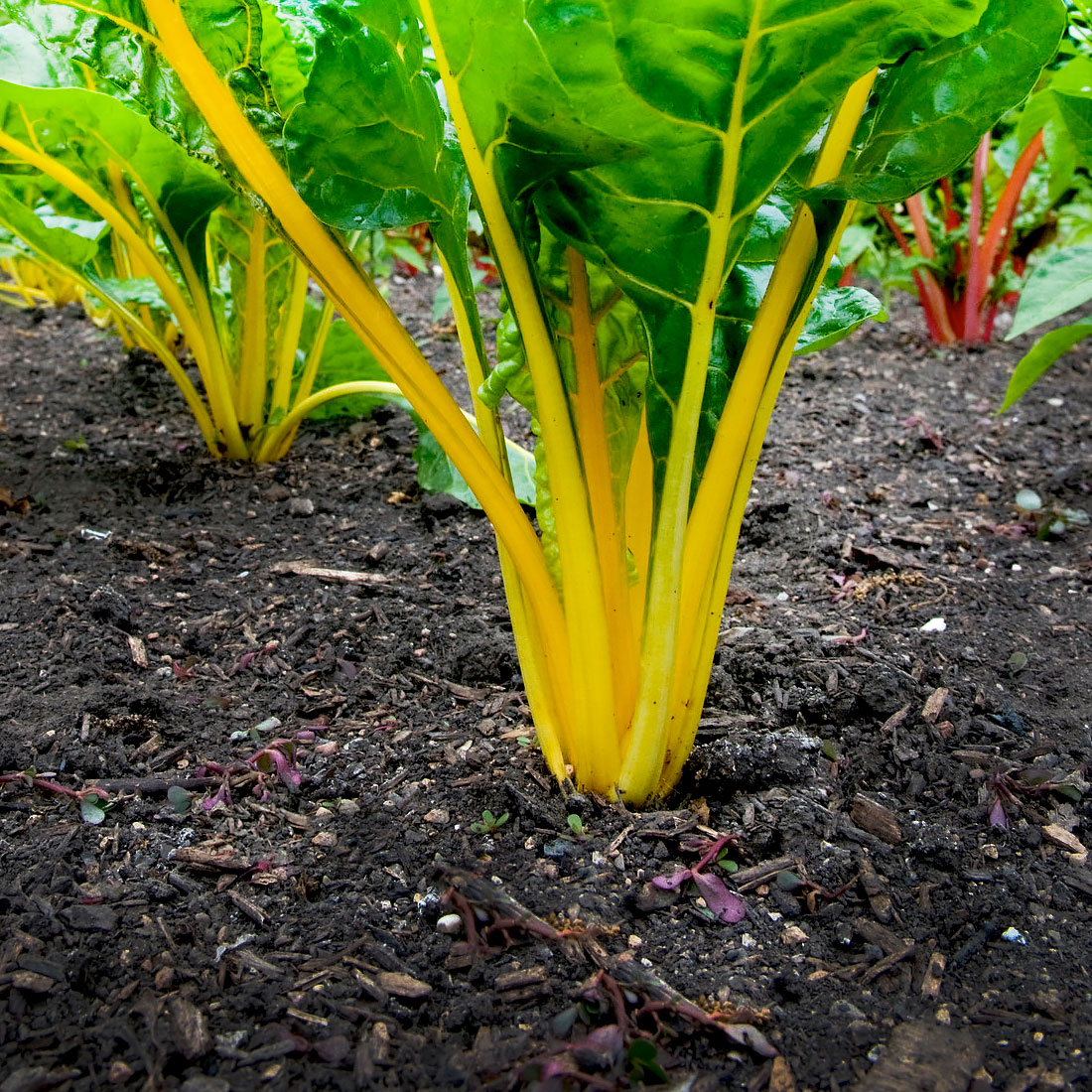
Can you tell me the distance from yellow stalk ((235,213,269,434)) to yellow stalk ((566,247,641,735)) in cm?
125

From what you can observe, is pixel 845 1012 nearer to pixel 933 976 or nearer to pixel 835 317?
pixel 933 976

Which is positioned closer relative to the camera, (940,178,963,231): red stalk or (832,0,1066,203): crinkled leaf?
(832,0,1066,203): crinkled leaf

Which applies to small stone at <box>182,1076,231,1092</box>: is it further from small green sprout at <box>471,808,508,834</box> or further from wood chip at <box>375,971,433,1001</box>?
small green sprout at <box>471,808,508,834</box>

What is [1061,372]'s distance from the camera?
3.30m

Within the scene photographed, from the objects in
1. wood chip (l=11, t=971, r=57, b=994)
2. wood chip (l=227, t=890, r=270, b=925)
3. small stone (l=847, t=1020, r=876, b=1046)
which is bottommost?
small stone (l=847, t=1020, r=876, b=1046)

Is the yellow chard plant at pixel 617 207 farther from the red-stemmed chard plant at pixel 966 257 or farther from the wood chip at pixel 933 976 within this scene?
the red-stemmed chard plant at pixel 966 257

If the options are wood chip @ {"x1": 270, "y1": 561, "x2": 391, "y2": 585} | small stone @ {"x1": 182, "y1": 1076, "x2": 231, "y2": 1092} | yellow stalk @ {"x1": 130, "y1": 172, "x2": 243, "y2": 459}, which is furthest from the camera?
yellow stalk @ {"x1": 130, "y1": 172, "x2": 243, "y2": 459}

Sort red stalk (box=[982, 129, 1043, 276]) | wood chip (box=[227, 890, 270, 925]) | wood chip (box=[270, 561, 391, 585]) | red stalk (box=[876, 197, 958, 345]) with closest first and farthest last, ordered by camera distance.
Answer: wood chip (box=[227, 890, 270, 925]), wood chip (box=[270, 561, 391, 585]), red stalk (box=[982, 129, 1043, 276]), red stalk (box=[876, 197, 958, 345])

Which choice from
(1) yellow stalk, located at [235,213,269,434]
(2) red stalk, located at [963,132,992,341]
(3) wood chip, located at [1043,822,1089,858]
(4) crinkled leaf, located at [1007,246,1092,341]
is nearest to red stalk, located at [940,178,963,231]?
(2) red stalk, located at [963,132,992,341]

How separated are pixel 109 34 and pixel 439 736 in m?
1.16

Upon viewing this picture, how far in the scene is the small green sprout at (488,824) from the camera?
1133 mm

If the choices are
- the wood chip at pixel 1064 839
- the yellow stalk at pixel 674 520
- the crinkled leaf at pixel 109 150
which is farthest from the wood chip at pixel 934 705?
the crinkled leaf at pixel 109 150

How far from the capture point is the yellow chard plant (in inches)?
33.8

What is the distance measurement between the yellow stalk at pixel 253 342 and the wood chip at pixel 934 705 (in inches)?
65.6
